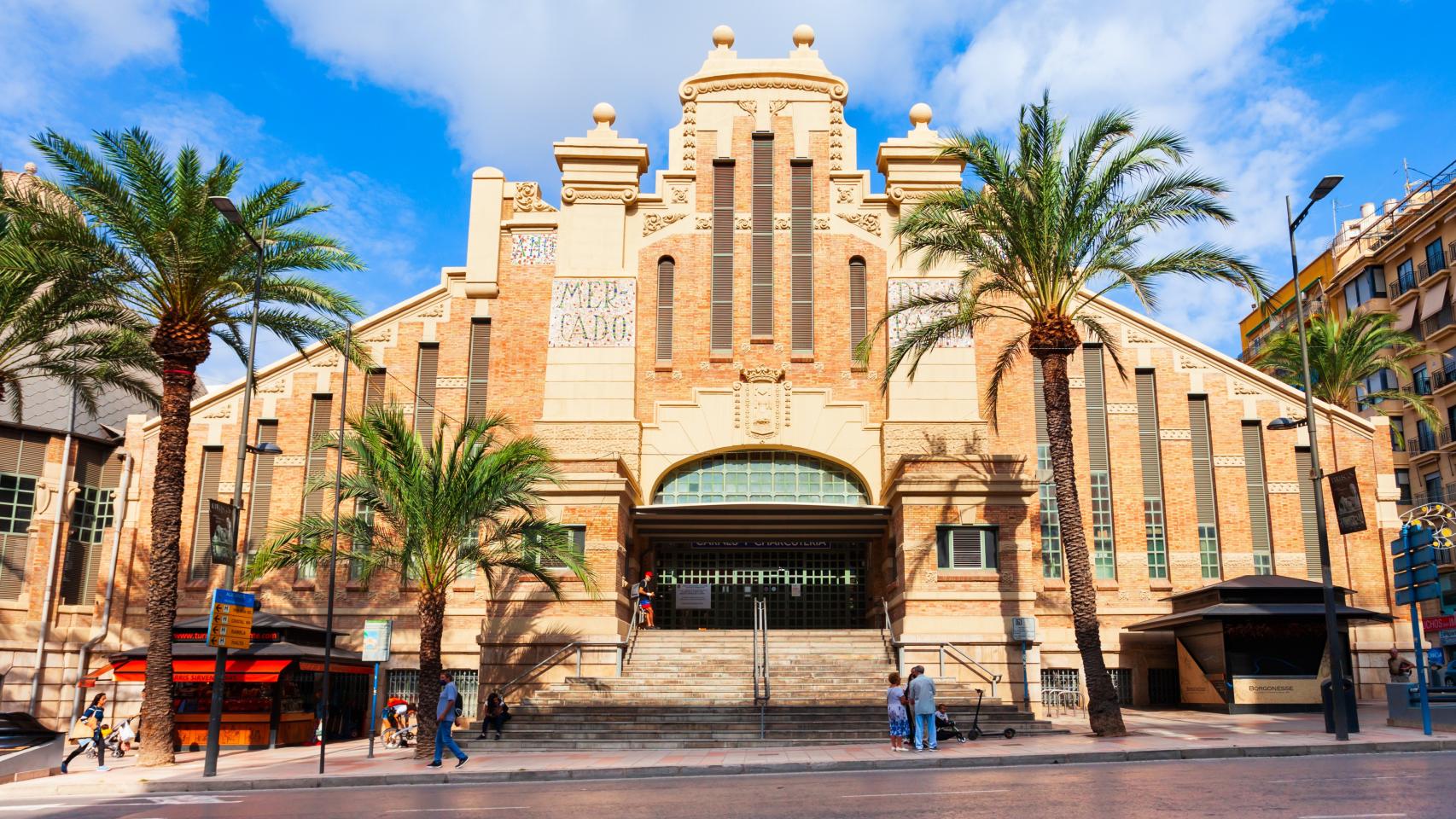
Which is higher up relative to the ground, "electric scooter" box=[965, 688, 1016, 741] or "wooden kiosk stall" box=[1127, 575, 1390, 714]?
"wooden kiosk stall" box=[1127, 575, 1390, 714]

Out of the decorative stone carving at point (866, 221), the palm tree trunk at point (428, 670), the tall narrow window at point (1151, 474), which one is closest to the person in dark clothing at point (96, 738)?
the palm tree trunk at point (428, 670)

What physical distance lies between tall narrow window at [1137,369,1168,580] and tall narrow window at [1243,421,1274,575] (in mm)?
2472

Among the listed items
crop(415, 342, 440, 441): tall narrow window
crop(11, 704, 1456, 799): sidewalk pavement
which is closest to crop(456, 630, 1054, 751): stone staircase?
crop(11, 704, 1456, 799): sidewalk pavement

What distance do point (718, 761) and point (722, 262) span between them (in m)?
18.0

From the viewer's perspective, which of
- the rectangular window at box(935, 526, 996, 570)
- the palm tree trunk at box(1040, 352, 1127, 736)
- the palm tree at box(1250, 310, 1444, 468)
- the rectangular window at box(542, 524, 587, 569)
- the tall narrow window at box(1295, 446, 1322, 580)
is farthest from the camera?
the palm tree at box(1250, 310, 1444, 468)

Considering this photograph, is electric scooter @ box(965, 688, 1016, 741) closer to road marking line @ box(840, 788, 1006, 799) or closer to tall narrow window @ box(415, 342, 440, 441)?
road marking line @ box(840, 788, 1006, 799)

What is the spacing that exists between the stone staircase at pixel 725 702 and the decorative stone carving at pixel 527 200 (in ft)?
44.7

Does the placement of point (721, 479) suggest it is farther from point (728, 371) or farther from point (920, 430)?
point (920, 430)

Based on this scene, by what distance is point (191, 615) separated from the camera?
31703 mm

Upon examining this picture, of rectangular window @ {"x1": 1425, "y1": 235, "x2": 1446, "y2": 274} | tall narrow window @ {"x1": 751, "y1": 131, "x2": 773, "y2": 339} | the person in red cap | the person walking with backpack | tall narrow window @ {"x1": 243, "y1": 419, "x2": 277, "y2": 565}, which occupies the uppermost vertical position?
rectangular window @ {"x1": 1425, "y1": 235, "x2": 1446, "y2": 274}

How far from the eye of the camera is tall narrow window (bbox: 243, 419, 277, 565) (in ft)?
106

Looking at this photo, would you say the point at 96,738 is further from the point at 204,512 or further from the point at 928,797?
the point at 928,797

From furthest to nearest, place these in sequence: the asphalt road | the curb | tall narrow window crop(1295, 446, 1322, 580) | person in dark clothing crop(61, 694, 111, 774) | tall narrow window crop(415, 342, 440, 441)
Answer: tall narrow window crop(415, 342, 440, 441), tall narrow window crop(1295, 446, 1322, 580), person in dark clothing crop(61, 694, 111, 774), the curb, the asphalt road

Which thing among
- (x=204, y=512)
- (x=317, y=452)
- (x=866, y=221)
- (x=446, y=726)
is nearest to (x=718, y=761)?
(x=446, y=726)
